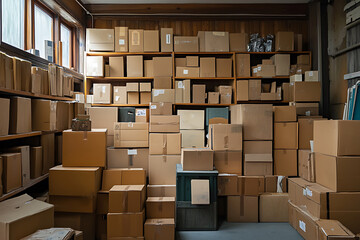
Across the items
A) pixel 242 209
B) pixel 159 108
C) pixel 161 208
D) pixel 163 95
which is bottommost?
pixel 242 209

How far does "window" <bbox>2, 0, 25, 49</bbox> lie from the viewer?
266cm

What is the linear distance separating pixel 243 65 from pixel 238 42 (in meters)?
0.34

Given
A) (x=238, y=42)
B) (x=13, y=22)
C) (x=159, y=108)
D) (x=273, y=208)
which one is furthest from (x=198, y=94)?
(x=13, y=22)

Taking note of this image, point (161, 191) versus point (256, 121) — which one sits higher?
point (256, 121)

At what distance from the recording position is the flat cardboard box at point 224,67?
13.7 feet

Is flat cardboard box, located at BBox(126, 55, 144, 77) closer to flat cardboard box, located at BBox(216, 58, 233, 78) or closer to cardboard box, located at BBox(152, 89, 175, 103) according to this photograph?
cardboard box, located at BBox(152, 89, 175, 103)

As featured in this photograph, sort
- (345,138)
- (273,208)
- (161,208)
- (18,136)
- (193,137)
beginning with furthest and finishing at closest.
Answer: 1. (193,137)
2. (273,208)
3. (161,208)
4. (345,138)
5. (18,136)

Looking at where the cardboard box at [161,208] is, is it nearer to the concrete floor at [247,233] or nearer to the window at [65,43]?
the concrete floor at [247,233]

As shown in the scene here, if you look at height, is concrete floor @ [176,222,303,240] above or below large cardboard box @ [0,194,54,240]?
below

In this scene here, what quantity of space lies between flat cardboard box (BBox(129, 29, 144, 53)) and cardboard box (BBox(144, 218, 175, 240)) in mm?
2477

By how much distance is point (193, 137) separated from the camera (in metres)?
4.00

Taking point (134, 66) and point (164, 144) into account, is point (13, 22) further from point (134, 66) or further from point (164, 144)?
point (164, 144)

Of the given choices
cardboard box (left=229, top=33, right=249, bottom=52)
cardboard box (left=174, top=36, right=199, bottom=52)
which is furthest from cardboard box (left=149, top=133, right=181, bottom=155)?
cardboard box (left=229, top=33, right=249, bottom=52)

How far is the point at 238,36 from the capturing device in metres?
4.22
